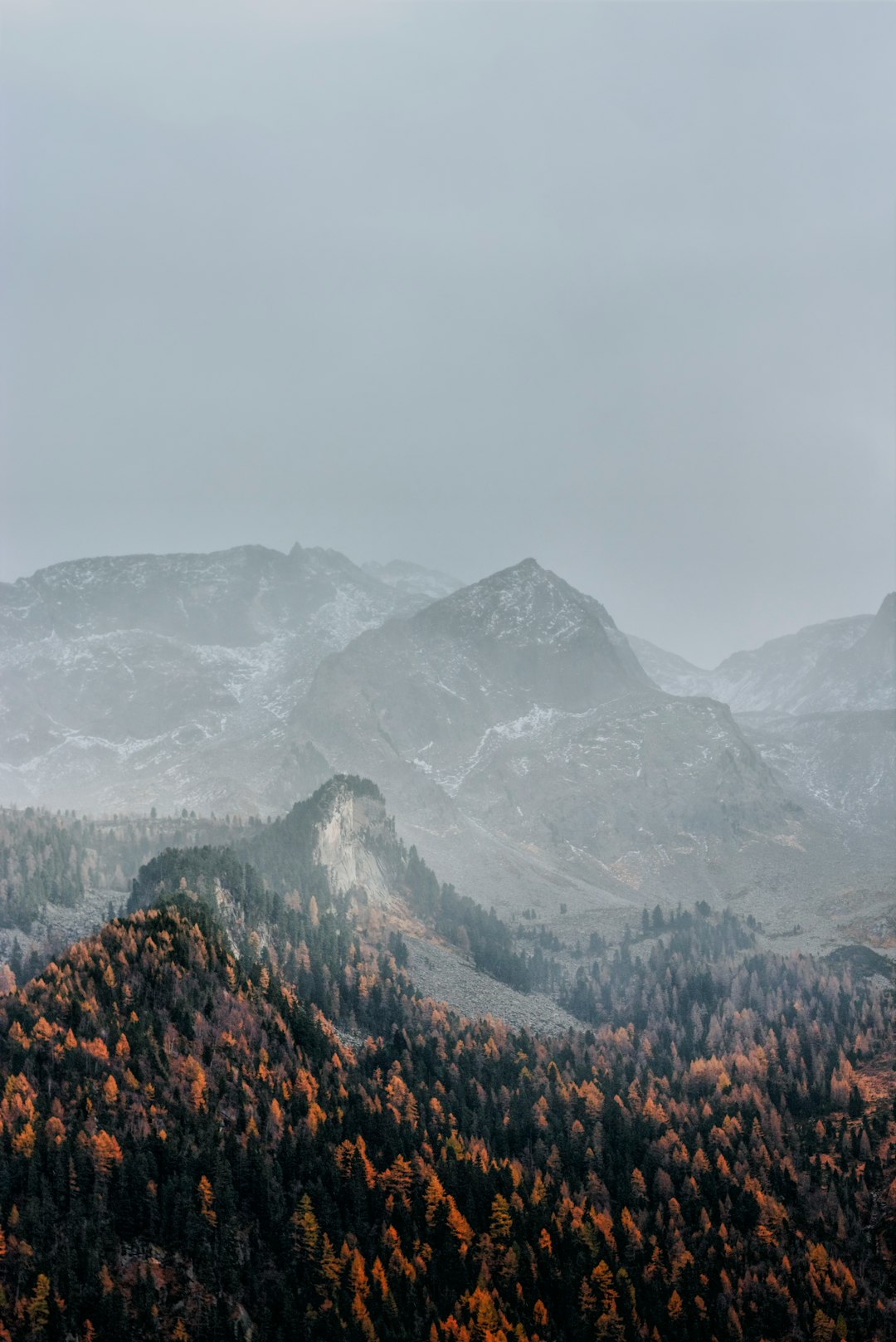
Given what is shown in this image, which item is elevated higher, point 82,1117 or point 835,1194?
point 82,1117

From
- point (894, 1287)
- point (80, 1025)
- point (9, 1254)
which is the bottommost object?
point (894, 1287)

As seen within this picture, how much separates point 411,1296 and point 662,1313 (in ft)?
126

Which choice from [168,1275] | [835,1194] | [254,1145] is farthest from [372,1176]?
[835,1194]

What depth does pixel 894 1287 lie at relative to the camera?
527ft

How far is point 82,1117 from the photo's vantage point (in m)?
162

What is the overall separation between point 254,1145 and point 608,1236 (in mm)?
58615

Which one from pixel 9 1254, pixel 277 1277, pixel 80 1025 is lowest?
pixel 277 1277

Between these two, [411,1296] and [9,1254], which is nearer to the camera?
[9,1254]

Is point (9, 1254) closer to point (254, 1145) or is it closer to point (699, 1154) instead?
point (254, 1145)

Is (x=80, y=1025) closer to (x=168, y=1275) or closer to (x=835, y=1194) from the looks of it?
(x=168, y=1275)

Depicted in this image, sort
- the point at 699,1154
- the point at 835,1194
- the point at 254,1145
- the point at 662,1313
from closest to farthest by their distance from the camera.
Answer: the point at 662,1313, the point at 254,1145, the point at 835,1194, the point at 699,1154

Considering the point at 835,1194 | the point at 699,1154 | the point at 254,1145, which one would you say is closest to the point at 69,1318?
the point at 254,1145

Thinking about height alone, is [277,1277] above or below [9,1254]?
below

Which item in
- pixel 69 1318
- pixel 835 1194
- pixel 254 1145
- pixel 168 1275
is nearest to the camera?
pixel 69 1318
